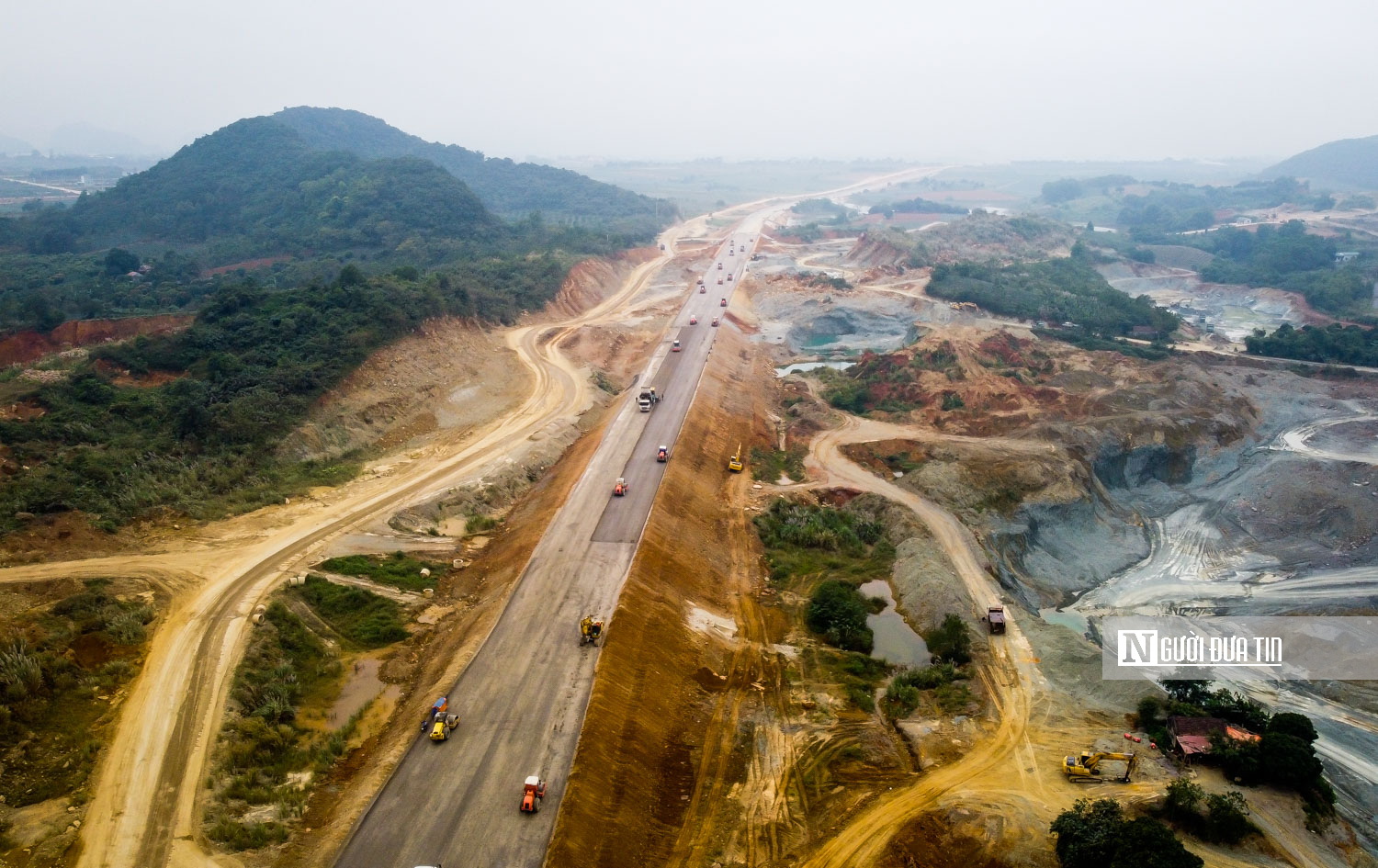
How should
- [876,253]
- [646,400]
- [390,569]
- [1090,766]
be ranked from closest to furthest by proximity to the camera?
[1090,766] → [390,569] → [646,400] → [876,253]

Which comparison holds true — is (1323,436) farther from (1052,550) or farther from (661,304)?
(661,304)

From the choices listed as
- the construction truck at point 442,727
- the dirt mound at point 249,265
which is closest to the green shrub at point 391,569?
the construction truck at point 442,727

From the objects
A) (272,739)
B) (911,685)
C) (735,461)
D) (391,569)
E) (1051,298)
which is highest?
(1051,298)

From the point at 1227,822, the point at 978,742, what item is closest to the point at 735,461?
the point at 978,742

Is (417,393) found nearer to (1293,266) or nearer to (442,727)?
(442,727)

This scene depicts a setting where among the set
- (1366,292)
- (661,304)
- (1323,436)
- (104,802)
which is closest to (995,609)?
(104,802)

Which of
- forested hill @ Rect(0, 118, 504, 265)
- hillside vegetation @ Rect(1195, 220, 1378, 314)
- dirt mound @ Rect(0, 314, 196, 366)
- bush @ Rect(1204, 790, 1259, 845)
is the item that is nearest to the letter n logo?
bush @ Rect(1204, 790, 1259, 845)
